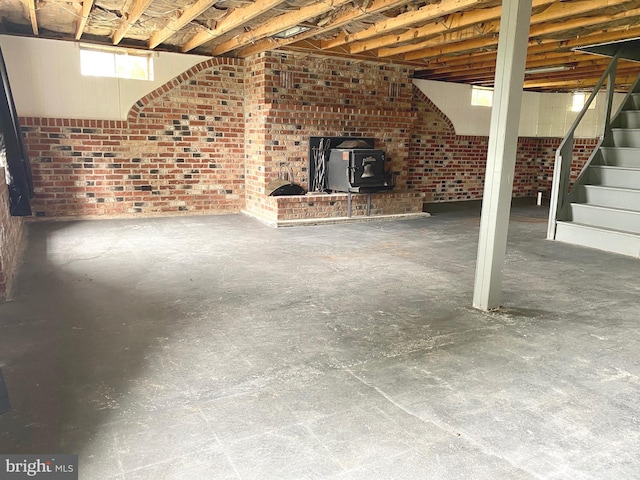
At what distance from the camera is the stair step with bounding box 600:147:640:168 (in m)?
6.01

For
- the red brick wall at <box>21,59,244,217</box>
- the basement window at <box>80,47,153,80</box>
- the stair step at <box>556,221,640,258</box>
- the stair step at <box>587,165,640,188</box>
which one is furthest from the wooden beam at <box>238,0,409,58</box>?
the stair step at <box>587,165,640,188</box>

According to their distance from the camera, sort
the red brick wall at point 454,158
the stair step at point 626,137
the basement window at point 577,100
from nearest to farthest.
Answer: the stair step at point 626,137 < the red brick wall at point 454,158 < the basement window at point 577,100

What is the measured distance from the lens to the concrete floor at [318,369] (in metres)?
1.74

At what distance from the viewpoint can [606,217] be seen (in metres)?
5.59

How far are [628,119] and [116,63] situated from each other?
23.9ft

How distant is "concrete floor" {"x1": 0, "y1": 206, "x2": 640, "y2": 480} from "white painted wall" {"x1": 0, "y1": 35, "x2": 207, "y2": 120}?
2.67 meters

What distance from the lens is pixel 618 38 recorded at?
18.6 ft

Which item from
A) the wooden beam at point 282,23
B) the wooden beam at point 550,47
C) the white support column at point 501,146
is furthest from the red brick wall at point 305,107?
the white support column at point 501,146

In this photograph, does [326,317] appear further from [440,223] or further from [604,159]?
[604,159]

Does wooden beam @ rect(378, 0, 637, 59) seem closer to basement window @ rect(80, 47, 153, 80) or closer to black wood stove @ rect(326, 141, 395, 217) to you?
black wood stove @ rect(326, 141, 395, 217)

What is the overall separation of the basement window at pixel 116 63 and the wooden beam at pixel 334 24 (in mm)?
1407

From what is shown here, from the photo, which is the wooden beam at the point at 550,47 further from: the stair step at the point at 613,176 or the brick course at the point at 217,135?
the stair step at the point at 613,176

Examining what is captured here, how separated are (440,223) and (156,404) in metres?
5.75

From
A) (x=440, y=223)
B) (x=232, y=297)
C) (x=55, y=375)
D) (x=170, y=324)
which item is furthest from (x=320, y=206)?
(x=55, y=375)
